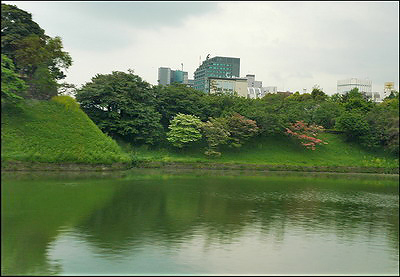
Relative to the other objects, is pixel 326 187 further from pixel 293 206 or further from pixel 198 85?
pixel 198 85

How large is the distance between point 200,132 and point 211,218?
2730 centimetres

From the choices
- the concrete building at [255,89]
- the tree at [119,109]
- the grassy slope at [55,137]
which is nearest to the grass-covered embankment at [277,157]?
the tree at [119,109]

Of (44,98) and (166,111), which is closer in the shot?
(44,98)

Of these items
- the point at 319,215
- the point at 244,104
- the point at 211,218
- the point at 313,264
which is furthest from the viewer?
the point at 244,104

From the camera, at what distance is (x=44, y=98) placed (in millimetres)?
32969

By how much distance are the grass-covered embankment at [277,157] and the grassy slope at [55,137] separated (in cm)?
439

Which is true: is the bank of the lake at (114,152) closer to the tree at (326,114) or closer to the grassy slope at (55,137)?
the grassy slope at (55,137)

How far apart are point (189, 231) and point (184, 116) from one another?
2842 cm

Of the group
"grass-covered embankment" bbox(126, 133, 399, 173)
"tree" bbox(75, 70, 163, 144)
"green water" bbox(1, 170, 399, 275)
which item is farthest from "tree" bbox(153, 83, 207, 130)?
"green water" bbox(1, 170, 399, 275)

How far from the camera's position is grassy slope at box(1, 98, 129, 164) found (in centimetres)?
2638

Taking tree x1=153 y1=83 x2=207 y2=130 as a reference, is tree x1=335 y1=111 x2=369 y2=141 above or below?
below

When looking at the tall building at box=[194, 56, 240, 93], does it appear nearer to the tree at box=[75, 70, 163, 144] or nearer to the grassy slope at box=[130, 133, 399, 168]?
the grassy slope at box=[130, 133, 399, 168]

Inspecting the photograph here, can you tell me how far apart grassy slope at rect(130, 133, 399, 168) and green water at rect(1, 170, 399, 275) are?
606 inches

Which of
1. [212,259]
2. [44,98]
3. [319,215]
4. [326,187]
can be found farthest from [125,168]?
[212,259]
